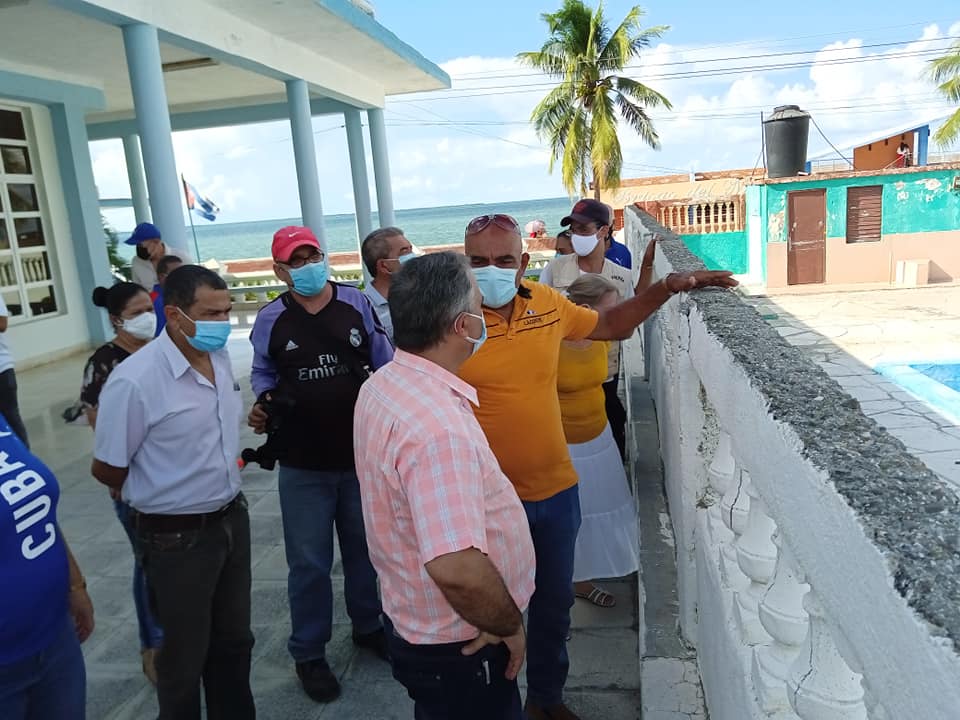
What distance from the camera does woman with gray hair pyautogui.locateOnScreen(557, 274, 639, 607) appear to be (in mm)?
3254

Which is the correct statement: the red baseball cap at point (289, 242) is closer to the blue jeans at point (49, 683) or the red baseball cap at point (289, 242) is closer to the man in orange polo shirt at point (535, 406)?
the man in orange polo shirt at point (535, 406)

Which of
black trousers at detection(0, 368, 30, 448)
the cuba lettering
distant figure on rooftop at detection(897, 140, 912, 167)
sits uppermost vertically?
distant figure on rooftop at detection(897, 140, 912, 167)

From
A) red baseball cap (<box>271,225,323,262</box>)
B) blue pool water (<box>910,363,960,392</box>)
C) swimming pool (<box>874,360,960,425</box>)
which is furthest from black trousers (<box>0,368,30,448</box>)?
blue pool water (<box>910,363,960,392</box>)

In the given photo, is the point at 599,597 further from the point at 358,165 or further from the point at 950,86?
the point at 950,86

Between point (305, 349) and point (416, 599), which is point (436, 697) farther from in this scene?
point (305, 349)

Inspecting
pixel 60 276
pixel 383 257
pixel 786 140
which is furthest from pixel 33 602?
pixel 786 140

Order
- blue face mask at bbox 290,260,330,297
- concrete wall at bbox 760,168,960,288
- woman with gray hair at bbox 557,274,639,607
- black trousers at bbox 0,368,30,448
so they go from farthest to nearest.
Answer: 1. concrete wall at bbox 760,168,960,288
2. black trousers at bbox 0,368,30,448
3. woman with gray hair at bbox 557,274,639,607
4. blue face mask at bbox 290,260,330,297

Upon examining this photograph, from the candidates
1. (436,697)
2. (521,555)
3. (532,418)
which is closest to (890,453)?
(521,555)

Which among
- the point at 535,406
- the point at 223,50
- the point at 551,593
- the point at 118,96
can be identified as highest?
the point at 118,96

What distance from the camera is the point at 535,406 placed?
2.50m

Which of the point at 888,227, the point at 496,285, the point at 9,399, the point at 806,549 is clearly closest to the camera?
the point at 806,549

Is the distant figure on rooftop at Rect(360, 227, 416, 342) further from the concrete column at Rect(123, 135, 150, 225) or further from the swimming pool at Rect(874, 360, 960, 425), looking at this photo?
the concrete column at Rect(123, 135, 150, 225)

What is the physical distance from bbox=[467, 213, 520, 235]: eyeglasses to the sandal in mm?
1778

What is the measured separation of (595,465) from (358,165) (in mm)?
11669
